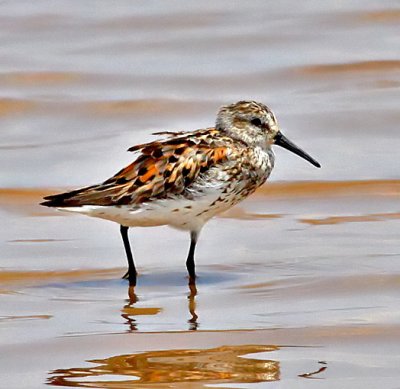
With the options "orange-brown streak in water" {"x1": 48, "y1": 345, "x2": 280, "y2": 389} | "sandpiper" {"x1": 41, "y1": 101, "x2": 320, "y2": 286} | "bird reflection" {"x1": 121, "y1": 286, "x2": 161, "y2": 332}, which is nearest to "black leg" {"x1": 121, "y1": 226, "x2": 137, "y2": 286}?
"sandpiper" {"x1": 41, "y1": 101, "x2": 320, "y2": 286}

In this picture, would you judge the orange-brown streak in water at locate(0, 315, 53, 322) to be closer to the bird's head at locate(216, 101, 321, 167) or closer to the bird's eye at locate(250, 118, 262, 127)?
the bird's head at locate(216, 101, 321, 167)

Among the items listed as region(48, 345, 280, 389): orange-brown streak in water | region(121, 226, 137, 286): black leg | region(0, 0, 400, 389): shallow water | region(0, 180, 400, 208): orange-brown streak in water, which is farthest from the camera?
region(0, 180, 400, 208): orange-brown streak in water

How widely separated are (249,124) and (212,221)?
120cm

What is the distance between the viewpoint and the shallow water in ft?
22.6

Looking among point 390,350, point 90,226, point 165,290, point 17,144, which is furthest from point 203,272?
point 17,144

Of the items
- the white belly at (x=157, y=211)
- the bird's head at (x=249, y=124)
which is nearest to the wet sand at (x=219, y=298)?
the white belly at (x=157, y=211)

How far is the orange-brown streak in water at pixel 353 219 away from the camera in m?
9.69

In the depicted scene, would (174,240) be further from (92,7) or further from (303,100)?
(92,7)

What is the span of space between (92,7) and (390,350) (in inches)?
385

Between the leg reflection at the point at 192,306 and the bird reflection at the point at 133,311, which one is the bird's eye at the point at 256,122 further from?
the bird reflection at the point at 133,311

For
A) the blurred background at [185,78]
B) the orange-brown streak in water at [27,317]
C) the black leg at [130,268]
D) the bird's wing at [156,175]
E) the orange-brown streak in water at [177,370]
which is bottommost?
the orange-brown streak in water at [177,370]

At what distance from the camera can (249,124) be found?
8961mm

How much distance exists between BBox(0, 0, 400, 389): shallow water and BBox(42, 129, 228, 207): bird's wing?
0.54 metres

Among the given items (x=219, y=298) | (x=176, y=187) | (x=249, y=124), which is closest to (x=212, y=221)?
(x=249, y=124)
